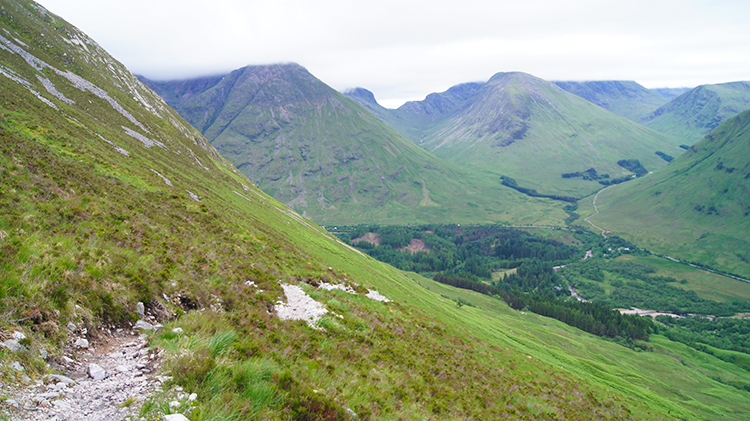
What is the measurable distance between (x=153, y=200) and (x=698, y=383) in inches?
5841

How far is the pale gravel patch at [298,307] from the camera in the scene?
63.1 ft

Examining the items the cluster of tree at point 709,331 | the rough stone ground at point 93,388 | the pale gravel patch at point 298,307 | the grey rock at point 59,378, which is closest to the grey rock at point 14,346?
the rough stone ground at point 93,388

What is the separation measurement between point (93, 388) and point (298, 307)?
13594 mm

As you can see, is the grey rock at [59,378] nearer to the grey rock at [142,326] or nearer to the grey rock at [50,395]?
the grey rock at [50,395]

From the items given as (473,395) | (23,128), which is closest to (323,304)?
(473,395)

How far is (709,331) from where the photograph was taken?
6102 inches

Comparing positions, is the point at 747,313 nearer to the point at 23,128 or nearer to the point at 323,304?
the point at 323,304

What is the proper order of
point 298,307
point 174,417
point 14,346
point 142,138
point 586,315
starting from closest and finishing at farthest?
point 174,417 → point 14,346 → point 298,307 → point 142,138 → point 586,315

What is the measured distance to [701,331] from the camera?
6024 inches

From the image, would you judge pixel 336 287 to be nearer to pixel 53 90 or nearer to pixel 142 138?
pixel 142 138

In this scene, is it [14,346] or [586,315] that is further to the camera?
[586,315]

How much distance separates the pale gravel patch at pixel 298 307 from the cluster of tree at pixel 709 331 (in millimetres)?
188384

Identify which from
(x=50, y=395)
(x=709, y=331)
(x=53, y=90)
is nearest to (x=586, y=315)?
(x=709, y=331)

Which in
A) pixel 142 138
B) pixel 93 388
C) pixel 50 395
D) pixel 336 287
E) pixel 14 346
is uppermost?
pixel 142 138
